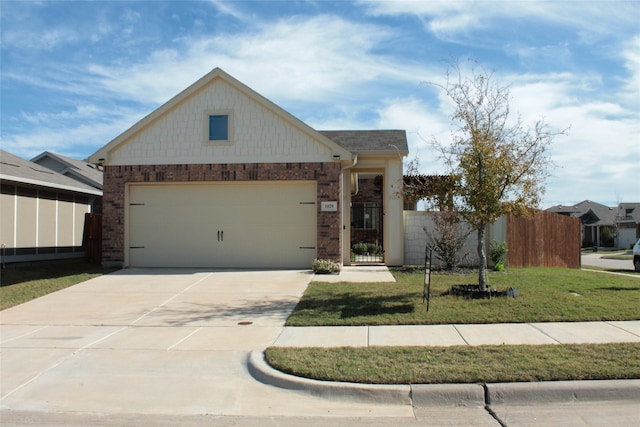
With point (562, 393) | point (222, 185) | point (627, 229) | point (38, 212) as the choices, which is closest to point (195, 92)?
point (222, 185)

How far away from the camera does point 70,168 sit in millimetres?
22562

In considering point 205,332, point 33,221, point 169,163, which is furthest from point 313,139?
point 33,221

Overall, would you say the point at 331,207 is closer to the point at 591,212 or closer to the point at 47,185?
the point at 47,185

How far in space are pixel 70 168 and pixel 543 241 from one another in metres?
19.2

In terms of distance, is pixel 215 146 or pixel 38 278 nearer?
pixel 38 278

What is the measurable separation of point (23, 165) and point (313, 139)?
31.8ft

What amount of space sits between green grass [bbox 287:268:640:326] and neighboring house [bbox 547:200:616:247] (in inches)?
1759

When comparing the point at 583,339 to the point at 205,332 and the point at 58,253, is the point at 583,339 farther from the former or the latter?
the point at 58,253

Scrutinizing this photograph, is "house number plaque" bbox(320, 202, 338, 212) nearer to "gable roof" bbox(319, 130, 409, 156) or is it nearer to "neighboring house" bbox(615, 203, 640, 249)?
"gable roof" bbox(319, 130, 409, 156)

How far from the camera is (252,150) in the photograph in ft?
50.8

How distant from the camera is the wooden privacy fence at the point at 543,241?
1652 centimetres

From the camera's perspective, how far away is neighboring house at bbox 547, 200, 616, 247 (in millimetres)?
53594

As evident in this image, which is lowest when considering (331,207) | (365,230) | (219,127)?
(365,230)

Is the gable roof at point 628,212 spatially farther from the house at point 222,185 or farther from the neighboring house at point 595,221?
the house at point 222,185
